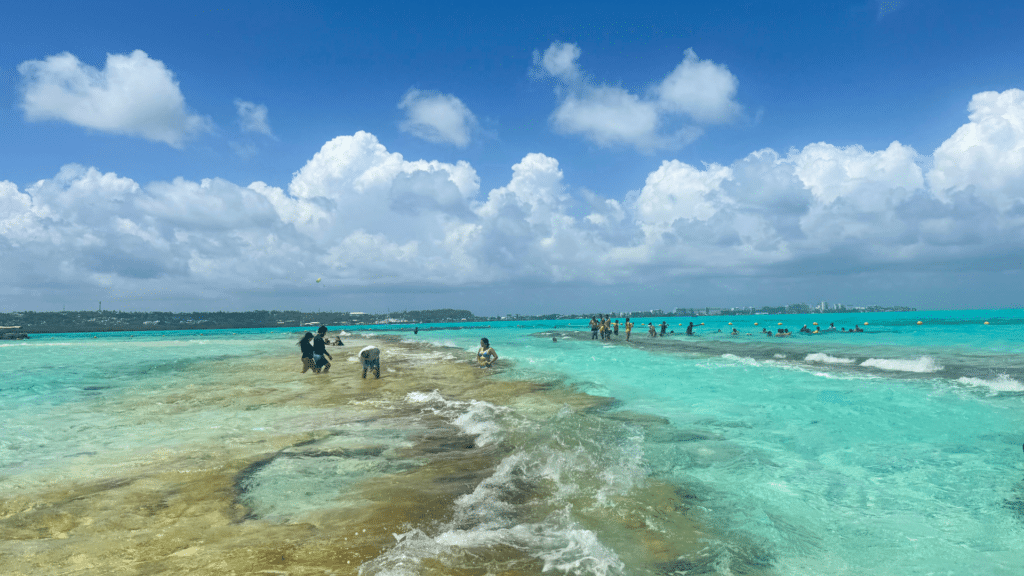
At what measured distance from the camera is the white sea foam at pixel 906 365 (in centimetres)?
2370

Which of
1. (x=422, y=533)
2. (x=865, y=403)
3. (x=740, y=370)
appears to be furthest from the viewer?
(x=740, y=370)

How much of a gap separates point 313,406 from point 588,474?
30.3ft

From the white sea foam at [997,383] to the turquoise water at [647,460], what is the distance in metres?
0.09

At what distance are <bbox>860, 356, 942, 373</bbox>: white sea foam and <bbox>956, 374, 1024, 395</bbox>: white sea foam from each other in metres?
3.24

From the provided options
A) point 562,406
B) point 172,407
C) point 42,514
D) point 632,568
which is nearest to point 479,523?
point 632,568

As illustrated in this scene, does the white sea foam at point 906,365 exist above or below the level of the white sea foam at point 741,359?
above

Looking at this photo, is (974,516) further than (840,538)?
Yes

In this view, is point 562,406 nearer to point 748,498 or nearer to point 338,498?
point 748,498

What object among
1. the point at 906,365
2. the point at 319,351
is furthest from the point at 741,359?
the point at 319,351

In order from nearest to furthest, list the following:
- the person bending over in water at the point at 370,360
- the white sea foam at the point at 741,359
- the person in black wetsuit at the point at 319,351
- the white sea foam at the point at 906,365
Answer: the person bending over in water at the point at 370,360 < the person in black wetsuit at the point at 319,351 < the white sea foam at the point at 906,365 < the white sea foam at the point at 741,359

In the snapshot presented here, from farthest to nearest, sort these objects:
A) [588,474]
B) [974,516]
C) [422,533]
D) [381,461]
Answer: [381,461]
[588,474]
[974,516]
[422,533]

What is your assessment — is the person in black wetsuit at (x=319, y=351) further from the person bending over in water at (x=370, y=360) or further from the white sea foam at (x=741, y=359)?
the white sea foam at (x=741, y=359)

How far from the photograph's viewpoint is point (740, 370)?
79.5ft

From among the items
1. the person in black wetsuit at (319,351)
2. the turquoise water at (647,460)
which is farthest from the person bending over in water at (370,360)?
the person in black wetsuit at (319,351)
